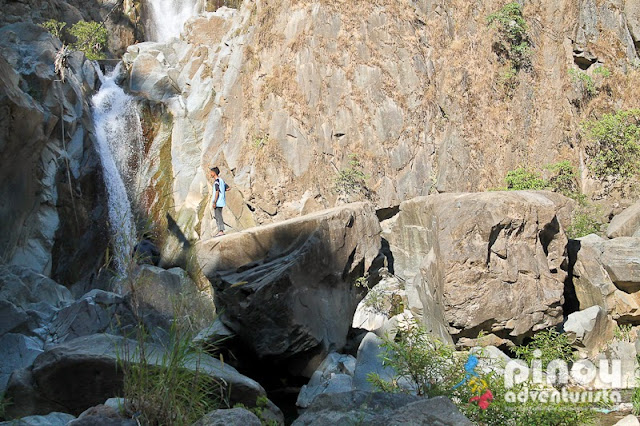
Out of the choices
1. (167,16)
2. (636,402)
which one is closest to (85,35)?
(167,16)

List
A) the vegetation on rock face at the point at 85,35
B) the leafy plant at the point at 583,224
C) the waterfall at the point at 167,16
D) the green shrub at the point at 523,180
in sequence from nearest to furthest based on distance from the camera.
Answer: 1. the leafy plant at the point at 583,224
2. the green shrub at the point at 523,180
3. the vegetation on rock face at the point at 85,35
4. the waterfall at the point at 167,16

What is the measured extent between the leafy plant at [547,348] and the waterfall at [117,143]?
438 inches

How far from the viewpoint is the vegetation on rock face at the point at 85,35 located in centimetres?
2027

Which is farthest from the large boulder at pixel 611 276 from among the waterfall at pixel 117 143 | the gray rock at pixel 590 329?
the waterfall at pixel 117 143

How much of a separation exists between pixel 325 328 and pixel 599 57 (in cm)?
1139

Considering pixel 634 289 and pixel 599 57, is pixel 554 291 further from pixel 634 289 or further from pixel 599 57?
pixel 599 57

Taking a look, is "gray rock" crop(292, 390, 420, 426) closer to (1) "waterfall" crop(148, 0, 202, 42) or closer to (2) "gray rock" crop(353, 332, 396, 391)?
(2) "gray rock" crop(353, 332, 396, 391)

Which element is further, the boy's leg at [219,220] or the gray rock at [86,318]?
the boy's leg at [219,220]

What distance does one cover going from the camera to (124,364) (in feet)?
14.2

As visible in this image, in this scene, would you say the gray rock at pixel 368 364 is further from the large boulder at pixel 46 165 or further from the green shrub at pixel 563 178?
the green shrub at pixel 563 178

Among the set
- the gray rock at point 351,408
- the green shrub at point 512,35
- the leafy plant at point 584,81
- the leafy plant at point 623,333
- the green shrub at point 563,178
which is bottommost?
the leafy plant at point 623,333

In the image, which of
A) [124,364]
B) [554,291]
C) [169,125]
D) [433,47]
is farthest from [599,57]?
[124,364]

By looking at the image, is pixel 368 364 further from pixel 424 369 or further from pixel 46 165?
pixel 46 165

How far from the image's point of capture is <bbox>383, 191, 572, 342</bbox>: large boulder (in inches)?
381
